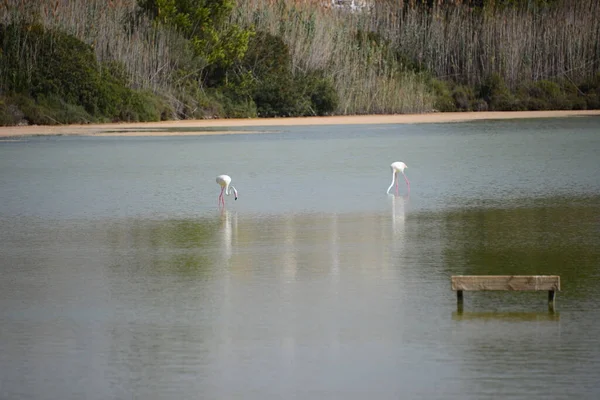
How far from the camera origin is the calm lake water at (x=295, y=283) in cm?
721

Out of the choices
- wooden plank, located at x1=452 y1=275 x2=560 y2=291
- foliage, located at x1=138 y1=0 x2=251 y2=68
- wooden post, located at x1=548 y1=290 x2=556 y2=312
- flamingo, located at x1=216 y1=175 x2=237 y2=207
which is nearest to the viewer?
wooden plank, located at x1=452 y1=275 x2=560 y2=291

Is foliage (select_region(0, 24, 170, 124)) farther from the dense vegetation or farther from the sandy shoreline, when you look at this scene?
the sandy shoreline

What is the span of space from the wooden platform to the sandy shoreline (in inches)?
906

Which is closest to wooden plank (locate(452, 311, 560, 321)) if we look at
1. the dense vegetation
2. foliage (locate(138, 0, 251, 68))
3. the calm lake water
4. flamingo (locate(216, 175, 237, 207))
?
the calm lake water

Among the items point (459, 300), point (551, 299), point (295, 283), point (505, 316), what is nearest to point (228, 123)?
point (295, 283)

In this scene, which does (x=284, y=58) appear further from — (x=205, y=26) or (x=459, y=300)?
(x=459, y=300)

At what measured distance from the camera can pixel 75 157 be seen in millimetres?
24266

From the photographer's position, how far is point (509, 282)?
866 centimetres

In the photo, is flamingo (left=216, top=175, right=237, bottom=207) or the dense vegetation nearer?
flamingo (left=216, top=175, right=237, bottom=207)

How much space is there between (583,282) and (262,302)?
2.72 m

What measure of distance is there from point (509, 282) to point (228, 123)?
28501 millimetres

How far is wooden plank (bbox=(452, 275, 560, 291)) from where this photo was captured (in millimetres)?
8664

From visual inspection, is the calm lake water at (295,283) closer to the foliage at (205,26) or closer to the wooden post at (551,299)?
the wooden post at (551,299)

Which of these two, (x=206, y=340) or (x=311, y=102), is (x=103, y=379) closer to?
(x=206, y=340)
